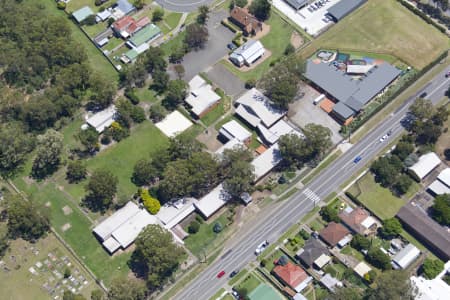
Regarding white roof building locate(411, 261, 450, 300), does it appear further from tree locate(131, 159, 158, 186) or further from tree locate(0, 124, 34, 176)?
tree locate(0, 124, 34, 176)

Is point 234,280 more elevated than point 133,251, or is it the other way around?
point 234,280

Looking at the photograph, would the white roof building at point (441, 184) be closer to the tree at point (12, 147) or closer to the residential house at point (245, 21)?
the residential house at point (245, 21)

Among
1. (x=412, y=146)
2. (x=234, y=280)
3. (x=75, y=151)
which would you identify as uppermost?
(x=412, y=146)

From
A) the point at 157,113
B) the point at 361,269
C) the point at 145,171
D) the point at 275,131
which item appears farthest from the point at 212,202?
the point at 361,269

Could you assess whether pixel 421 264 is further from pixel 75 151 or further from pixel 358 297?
pixel 75 151

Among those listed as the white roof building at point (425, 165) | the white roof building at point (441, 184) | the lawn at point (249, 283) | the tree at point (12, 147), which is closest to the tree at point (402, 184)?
the white roof building at point (425, 165)

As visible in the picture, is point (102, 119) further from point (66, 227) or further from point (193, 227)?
point (193, 227)

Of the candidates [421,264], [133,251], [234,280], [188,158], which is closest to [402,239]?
[421,264]

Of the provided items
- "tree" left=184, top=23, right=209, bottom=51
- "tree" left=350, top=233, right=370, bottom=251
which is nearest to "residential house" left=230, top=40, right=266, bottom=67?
"tree" left=184, top=23, right=209, bottom=51
